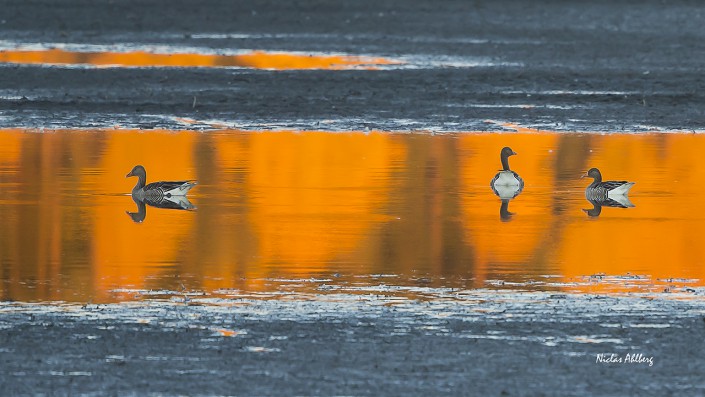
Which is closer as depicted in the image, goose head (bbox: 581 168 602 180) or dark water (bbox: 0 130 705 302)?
dark water (bbox: 0 130 705 302)

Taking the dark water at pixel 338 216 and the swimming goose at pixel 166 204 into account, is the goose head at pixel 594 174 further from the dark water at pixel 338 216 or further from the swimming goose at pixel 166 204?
the swimming goose at pixel 166 204

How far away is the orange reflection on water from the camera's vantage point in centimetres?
2580

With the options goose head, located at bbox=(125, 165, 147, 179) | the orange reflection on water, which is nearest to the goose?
goose head, located at bbox=(125, 165, 147, 179)

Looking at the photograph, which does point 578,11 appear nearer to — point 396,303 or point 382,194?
point 382,194

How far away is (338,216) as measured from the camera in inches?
494

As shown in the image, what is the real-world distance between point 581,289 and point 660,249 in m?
1.71

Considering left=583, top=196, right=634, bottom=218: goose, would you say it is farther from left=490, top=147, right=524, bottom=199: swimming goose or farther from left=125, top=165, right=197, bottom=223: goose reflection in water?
left=125, top=165, right=197, bottom=223: goose reflection in water

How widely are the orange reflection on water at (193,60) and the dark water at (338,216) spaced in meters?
7.29

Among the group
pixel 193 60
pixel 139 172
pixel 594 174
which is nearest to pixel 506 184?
pixel 594 174

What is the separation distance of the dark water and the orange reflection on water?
729cm

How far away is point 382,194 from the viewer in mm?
13906

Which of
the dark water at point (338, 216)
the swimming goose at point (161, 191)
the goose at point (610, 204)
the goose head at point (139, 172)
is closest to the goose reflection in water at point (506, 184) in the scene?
the dark water at point (338, 216)

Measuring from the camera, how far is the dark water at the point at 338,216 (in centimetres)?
1012

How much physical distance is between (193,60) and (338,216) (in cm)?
1455
